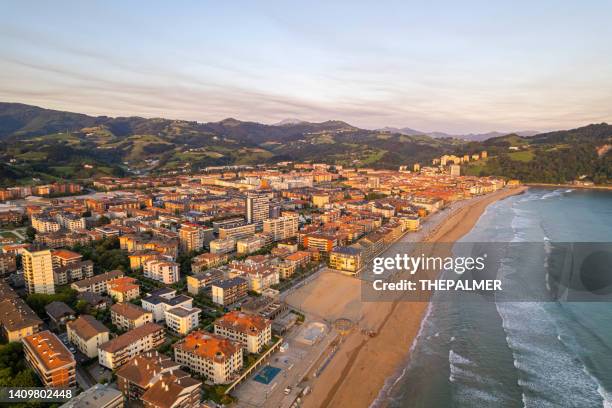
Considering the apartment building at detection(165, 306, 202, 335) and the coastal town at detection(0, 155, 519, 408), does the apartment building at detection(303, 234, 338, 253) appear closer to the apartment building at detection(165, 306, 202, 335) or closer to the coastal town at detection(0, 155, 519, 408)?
the coastal town at detection(0, 155, 519, 408)

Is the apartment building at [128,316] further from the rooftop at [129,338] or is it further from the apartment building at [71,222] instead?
the apartment building at [71,222]

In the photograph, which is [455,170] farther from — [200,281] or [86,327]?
[86,327]

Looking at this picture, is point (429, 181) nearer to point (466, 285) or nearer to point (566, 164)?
point (566, 164)

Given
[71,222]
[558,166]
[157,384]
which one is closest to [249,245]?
[157,384]

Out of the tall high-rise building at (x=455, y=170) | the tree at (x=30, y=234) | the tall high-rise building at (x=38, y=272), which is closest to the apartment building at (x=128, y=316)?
the tall high-rise building at (x=38, y=272)

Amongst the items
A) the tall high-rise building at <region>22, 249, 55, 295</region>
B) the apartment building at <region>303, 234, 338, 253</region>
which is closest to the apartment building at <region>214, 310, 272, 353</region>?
the tall high-rise building at <region>22, 249, 55, 295</region>

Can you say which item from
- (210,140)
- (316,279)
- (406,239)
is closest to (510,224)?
(406,239)
